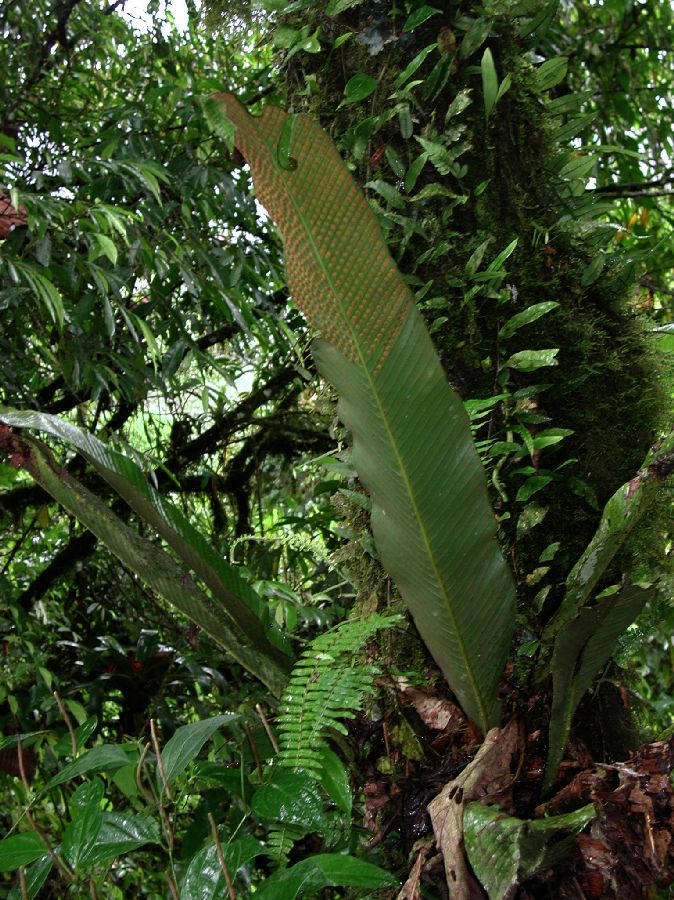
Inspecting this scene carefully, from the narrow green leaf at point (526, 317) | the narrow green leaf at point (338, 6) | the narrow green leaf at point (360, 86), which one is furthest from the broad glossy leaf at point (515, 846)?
the narrow green leaf at point (338, 6)

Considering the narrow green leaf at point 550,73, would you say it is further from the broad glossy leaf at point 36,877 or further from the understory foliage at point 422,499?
the broad glossy leaf at point 36,877

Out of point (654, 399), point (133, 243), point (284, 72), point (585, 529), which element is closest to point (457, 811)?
point (585, 529)

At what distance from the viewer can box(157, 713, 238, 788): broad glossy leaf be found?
2.48 feet

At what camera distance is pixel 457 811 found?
72 cm

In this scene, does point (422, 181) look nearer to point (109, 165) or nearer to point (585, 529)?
point (585, 529)

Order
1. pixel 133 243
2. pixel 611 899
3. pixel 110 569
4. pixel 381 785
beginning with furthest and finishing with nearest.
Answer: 1. pixel 110 569
2. pixel 133 243
3. pixel 381 785
4. pixel 611 899

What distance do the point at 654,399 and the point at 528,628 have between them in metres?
0.33

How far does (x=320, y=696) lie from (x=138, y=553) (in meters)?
0.25

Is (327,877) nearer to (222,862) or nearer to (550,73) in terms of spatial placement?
(222,862)

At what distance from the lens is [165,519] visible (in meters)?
0.86

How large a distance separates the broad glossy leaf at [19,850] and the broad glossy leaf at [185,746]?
0.14 meters

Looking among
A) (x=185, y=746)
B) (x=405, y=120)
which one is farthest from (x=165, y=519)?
(x=405, y=120)

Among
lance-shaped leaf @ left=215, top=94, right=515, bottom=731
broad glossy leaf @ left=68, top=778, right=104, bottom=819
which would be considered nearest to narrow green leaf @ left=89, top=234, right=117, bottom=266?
lance-shaped leaf @ left=215, top=94, right=515, bottom=731

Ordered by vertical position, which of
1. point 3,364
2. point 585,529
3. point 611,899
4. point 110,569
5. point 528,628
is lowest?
point 611,899
